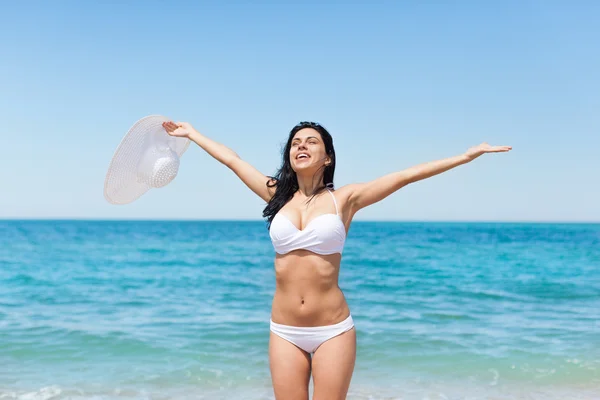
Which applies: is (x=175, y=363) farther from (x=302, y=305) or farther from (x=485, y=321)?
(x=485, y=321)

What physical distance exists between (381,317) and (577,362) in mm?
4189

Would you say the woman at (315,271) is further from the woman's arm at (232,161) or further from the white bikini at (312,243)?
the woman's arm at (232,161)

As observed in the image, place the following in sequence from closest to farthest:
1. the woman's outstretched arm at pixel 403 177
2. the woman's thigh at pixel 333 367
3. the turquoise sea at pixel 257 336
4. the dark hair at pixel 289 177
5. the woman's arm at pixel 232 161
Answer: the woman's thigh at pixel 333 367, the woman's outstretched arm at pixel 403 177, the dark hair at pixel 289 177, the woman's arm at pixel 232 161, the turquoise sea at pixel 257 336

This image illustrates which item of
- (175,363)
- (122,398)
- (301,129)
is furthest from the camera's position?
(175,363)

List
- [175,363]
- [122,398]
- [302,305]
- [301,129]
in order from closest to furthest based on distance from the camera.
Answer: [302,305], [301,129], [122,398], [175,363]

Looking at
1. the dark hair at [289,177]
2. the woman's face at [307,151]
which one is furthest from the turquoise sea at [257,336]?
the woman's face at [307,151]

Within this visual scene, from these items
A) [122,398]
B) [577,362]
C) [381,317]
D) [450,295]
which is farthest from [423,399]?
[450,295]

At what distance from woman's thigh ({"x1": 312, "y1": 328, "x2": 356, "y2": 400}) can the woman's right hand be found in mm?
1811

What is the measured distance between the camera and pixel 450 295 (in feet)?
53.4

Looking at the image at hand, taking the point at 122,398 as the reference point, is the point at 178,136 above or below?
above

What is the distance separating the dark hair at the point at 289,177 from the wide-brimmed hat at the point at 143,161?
3.39 ft

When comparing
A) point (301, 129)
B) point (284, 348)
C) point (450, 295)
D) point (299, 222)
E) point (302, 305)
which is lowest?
point (450, 295)

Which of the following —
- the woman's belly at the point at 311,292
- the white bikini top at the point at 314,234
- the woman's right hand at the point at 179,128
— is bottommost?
the woman's belly at the point at 311,292

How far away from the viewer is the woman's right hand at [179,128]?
4.40 meters
